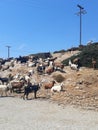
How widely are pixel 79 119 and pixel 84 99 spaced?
8674 millimetres

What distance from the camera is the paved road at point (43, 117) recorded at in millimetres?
18672

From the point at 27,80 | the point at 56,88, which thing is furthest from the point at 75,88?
the point at 27,80

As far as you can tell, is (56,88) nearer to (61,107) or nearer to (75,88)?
(75,88)

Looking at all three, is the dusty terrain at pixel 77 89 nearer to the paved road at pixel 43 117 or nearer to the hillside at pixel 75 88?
the hillside at pixel 75 88

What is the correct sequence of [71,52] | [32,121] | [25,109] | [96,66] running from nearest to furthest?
[32,121]
[25,109]
[96,66]
[71,52]

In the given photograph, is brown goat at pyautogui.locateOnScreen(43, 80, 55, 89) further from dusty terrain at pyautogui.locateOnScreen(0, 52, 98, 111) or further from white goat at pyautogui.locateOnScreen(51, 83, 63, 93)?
white goat at pyautogui.locateOnScreen(51, 83, 63, 93)

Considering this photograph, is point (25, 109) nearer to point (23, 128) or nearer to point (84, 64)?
point (23, 128)

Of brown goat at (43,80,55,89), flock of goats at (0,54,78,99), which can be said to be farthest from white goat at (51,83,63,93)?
brown goat at (43,80,55,89)

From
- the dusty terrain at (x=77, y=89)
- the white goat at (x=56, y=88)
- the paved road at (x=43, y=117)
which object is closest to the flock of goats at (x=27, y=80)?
the white goat at (x=56, y=88)

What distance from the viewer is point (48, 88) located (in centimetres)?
3603

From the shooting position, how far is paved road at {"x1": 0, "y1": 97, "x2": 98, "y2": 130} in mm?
18672

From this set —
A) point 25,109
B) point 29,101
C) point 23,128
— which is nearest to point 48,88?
point 29,101

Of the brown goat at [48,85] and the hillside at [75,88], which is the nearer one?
the hillside at [75,88]

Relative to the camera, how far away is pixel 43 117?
21891mm
